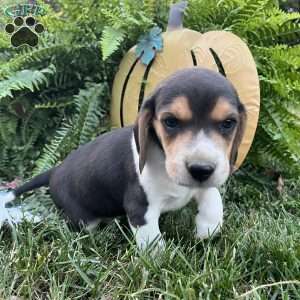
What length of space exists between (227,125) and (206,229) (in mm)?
792

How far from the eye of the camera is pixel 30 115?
5.34 meters

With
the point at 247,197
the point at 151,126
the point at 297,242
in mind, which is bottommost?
the point at 247,197

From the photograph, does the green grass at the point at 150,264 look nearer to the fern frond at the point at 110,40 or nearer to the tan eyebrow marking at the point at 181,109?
the tan eyebrow marking at the point at 181,109

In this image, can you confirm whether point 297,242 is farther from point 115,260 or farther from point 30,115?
point 30,115

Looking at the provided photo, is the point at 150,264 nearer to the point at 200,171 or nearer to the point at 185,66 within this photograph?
the point at 200,171

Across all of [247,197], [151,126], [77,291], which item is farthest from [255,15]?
[77,291]

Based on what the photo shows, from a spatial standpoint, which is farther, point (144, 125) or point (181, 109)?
point (144, 125)

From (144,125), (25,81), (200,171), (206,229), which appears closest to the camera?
(200,171)

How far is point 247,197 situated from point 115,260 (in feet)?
5.86

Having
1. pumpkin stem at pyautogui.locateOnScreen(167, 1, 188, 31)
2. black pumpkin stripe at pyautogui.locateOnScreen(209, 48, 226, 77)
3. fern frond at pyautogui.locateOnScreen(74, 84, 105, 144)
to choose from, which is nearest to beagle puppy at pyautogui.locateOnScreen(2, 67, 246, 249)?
fern frond at pyautogui.locateOnScreen(74, 84, 105, 144)

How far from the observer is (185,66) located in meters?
5.03

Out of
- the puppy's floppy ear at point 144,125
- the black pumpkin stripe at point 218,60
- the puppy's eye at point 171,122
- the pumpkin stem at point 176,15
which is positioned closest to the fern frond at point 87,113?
the pumpkin stem at point 176,15

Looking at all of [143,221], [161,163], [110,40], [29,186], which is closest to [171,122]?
[161,163]

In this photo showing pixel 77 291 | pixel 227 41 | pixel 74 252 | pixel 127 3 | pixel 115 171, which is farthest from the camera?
pixel 127 3
